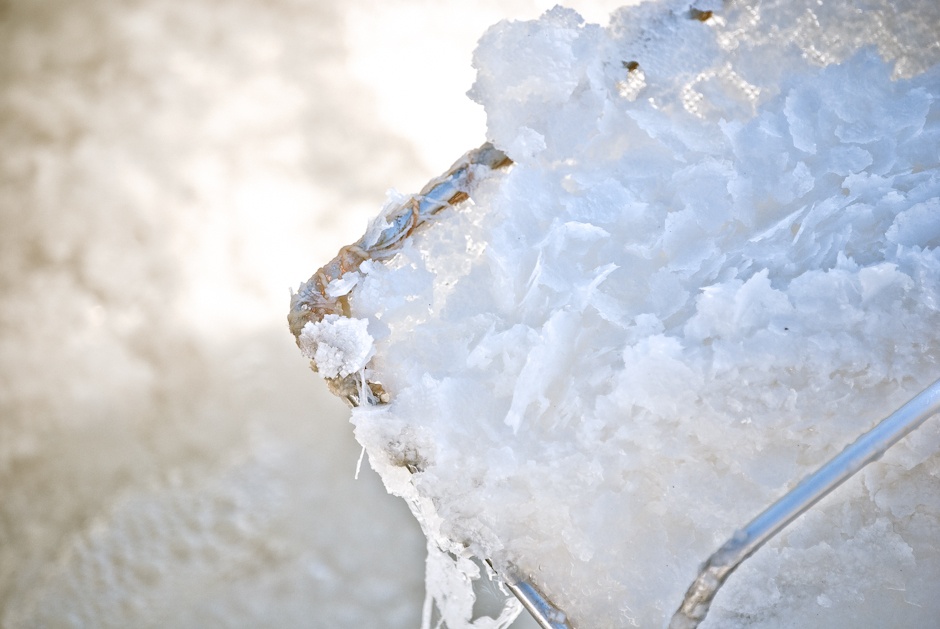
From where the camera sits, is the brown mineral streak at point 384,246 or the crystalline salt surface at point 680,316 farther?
the brown mineral streak at point 384,246

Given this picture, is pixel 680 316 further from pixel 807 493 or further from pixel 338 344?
pixel 338 344

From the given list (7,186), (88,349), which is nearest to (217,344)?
(88,349)

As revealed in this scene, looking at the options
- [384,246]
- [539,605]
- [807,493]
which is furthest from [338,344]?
[807,493]

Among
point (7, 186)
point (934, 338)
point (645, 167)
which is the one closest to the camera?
point (934, 338)

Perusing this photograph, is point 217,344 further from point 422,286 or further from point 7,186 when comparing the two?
point 422,286

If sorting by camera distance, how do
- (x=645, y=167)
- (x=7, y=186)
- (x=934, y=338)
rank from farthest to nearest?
(x=7, y=186) → (x=645, y=167) → (x=934, y=338)

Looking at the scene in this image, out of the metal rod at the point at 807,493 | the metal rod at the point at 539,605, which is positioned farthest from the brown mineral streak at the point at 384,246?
the metal rod at the point at 807,493

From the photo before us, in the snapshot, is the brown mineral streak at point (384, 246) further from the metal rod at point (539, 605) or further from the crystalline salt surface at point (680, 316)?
the metal rod at point (539, 605)
